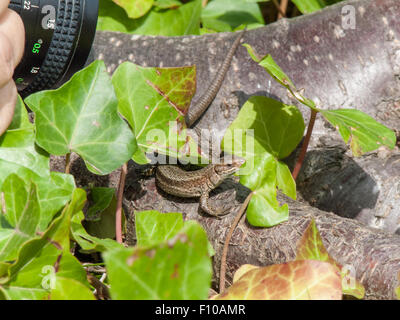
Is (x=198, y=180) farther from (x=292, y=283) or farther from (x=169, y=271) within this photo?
(x=169, y=271)

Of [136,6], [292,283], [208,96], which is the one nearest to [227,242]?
[292,283]

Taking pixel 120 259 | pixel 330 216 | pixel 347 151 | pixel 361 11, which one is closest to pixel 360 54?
pixel 361 11

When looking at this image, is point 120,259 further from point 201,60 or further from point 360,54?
point 360,54

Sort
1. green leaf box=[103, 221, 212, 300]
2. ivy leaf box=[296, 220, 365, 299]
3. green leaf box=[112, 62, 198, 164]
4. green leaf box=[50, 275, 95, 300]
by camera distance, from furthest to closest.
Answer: green leaf box=[112, 62, 198, 164], ivy leaf box=[296, 220, 365, 299], green leaf box=[50, 275, 95, 300], green leaf box=[103, 221, 212, 300]

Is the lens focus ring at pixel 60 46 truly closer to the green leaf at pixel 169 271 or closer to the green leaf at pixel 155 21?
the green leaf at pixel 155 21

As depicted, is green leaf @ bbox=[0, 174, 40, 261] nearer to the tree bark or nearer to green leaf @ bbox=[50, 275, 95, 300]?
green leaf @ bbox=[50, 275, 95, 300]

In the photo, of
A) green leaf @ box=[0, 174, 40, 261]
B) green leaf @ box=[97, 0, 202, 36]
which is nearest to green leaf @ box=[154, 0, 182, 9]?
green leaf @ box=[97, 0, 202, 36]
